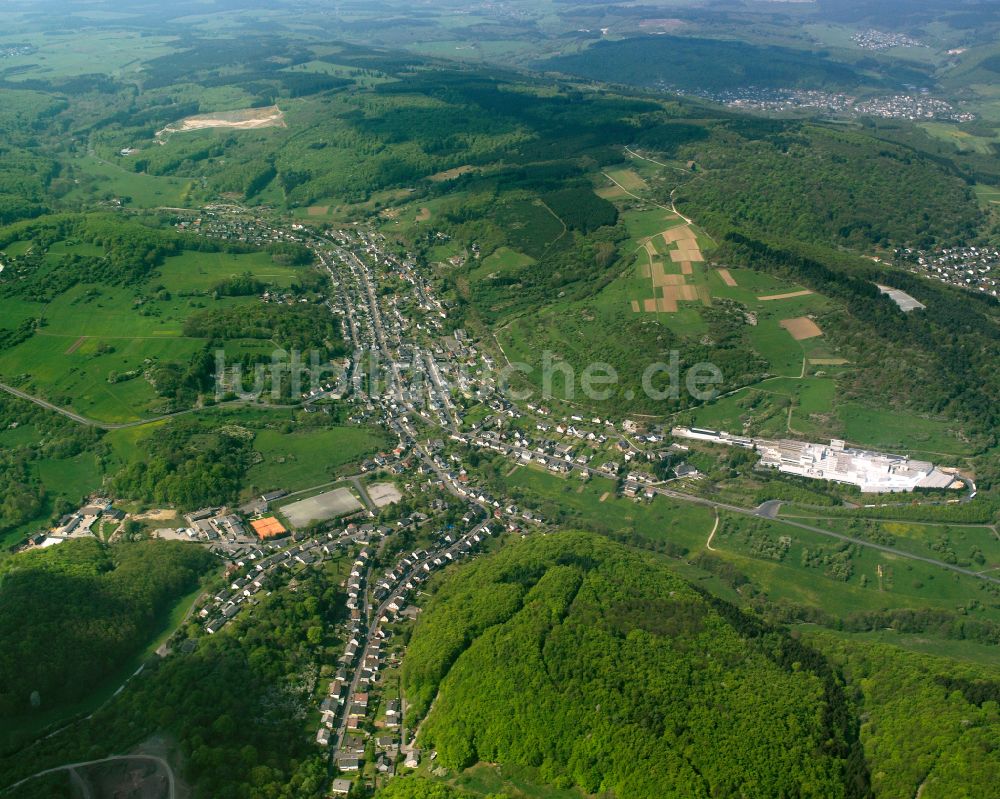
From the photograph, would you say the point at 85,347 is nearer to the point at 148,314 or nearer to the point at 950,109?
the point at 148,314

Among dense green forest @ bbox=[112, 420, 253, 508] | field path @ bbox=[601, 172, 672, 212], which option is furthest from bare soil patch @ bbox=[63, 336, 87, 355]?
field path @ bbox=[601, 172, 672, 212]

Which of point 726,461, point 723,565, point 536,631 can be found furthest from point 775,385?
point 536,631

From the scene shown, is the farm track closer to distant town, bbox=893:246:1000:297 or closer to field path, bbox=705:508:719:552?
field path, bbox=705:508:719:552

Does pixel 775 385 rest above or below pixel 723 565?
above

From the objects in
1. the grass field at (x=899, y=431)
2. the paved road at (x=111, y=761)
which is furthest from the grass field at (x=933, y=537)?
the paved road at (x=111, y=761)

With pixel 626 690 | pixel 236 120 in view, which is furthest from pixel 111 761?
pixel 236 120
